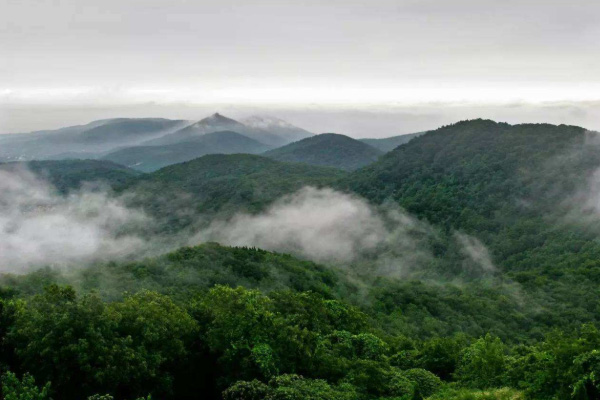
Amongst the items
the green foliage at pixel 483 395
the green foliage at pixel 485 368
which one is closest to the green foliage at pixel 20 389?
the green foliage at pixel 483 395

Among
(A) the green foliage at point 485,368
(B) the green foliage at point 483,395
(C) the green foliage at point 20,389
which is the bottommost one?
(A) the green foliage at point 485,368

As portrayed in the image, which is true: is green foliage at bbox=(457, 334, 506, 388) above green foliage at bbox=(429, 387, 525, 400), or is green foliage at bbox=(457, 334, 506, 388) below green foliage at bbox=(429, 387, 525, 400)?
below

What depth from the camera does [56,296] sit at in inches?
1302

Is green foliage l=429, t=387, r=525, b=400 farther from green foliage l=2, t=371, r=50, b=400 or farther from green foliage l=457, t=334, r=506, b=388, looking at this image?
Result: green foliage l=2, t=371, r=50, b=400

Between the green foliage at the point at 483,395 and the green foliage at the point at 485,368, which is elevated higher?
the green foliage at the point at 483,395

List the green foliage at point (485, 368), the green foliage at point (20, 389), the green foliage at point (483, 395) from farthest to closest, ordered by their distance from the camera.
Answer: the green foliage at point (485, 368)
the green foliage at point (483, 395)
the green foliage at point (20, 389)

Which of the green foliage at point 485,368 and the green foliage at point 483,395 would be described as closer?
the green foliage at point 483,395

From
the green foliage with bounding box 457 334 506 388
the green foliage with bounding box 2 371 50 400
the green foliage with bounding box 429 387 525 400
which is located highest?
the green foliage with bounding box 2 371 50 400

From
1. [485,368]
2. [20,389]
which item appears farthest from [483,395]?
[20,389]

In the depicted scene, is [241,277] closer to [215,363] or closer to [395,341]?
[395,341]

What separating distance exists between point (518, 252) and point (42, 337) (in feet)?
530

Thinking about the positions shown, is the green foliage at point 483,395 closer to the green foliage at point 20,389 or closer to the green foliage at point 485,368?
the green foliage at point 485,368

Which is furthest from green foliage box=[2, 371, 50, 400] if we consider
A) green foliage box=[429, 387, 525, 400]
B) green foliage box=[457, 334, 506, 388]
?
green foliage box=[457, 334, 506, 388]

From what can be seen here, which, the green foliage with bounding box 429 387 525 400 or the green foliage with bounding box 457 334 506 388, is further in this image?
the green foliage with bounding box 457 334 506 388
